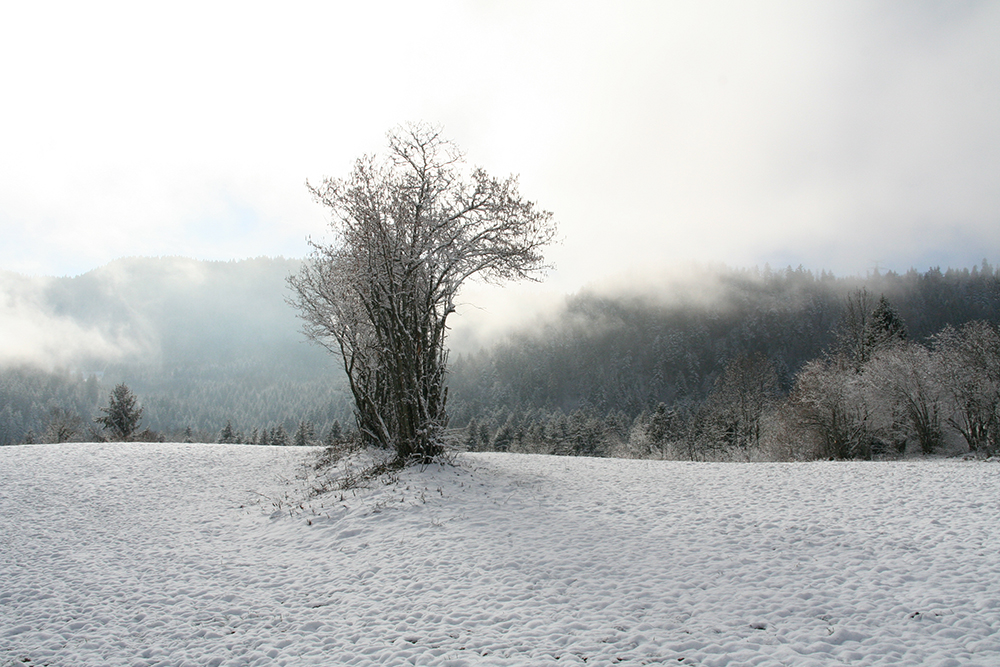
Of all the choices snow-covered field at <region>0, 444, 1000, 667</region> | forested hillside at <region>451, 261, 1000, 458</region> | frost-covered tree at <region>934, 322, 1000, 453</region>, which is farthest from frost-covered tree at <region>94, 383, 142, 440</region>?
forested hillside at <region>451, 261, 1000, 458</region>

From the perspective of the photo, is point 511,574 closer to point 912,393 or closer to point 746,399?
point 912,393

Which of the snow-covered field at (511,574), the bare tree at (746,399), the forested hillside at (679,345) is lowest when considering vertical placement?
the snow-covered field at (511,574)

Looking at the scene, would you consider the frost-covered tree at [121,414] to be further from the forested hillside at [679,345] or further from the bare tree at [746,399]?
the forested hillside at [679,345]

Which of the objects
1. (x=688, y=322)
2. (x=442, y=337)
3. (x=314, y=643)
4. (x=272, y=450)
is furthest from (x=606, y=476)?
(x=688, y=322)

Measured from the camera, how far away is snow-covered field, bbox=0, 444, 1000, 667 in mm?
5270

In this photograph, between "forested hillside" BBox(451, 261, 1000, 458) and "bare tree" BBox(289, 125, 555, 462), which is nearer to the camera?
"bare tree" BBox(289, 125, 555, 462)

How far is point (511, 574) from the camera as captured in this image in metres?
6.97

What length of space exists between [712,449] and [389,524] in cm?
4634

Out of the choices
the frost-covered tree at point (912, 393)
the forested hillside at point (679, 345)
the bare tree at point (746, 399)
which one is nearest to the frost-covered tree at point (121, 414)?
the bare tree at point (746, 399)

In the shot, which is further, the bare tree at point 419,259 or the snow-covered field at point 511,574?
the bare tree at point 419,259

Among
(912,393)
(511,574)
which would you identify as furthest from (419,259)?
(912,393)

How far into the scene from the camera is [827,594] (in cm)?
603

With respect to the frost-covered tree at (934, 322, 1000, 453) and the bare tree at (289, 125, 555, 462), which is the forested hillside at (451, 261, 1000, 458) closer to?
the frost-covered tree at (934, 322, 1000, 453)

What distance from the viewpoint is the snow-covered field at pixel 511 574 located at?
527 centimetres
